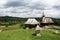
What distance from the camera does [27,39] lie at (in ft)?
130

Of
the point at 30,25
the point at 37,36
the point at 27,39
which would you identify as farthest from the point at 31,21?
the point at 27,39

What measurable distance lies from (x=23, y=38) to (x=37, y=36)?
15.6 feet

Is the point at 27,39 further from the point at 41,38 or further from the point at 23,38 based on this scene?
the point at 41,38

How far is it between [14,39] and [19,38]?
68.9 inches

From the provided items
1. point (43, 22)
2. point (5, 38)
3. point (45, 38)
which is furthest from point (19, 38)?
point (43, 22)

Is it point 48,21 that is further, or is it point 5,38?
point 48,21

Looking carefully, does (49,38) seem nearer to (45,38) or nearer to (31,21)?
Answer: (45,38)

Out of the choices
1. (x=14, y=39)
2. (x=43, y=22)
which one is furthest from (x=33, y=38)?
(x=43, y=22)

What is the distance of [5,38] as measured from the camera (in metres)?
40.6

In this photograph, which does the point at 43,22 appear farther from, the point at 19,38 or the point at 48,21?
the point at 19,38

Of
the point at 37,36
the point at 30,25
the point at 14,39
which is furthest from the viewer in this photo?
the point at 30,25

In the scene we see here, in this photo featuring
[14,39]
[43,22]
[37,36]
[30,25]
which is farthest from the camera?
[43,22]

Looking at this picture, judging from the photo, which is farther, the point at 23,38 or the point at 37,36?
the point at 37,36

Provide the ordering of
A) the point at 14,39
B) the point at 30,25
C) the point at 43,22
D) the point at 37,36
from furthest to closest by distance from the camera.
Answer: the point at 43,22
the point at 30,25
the point at 37,36
the point at 14,39
